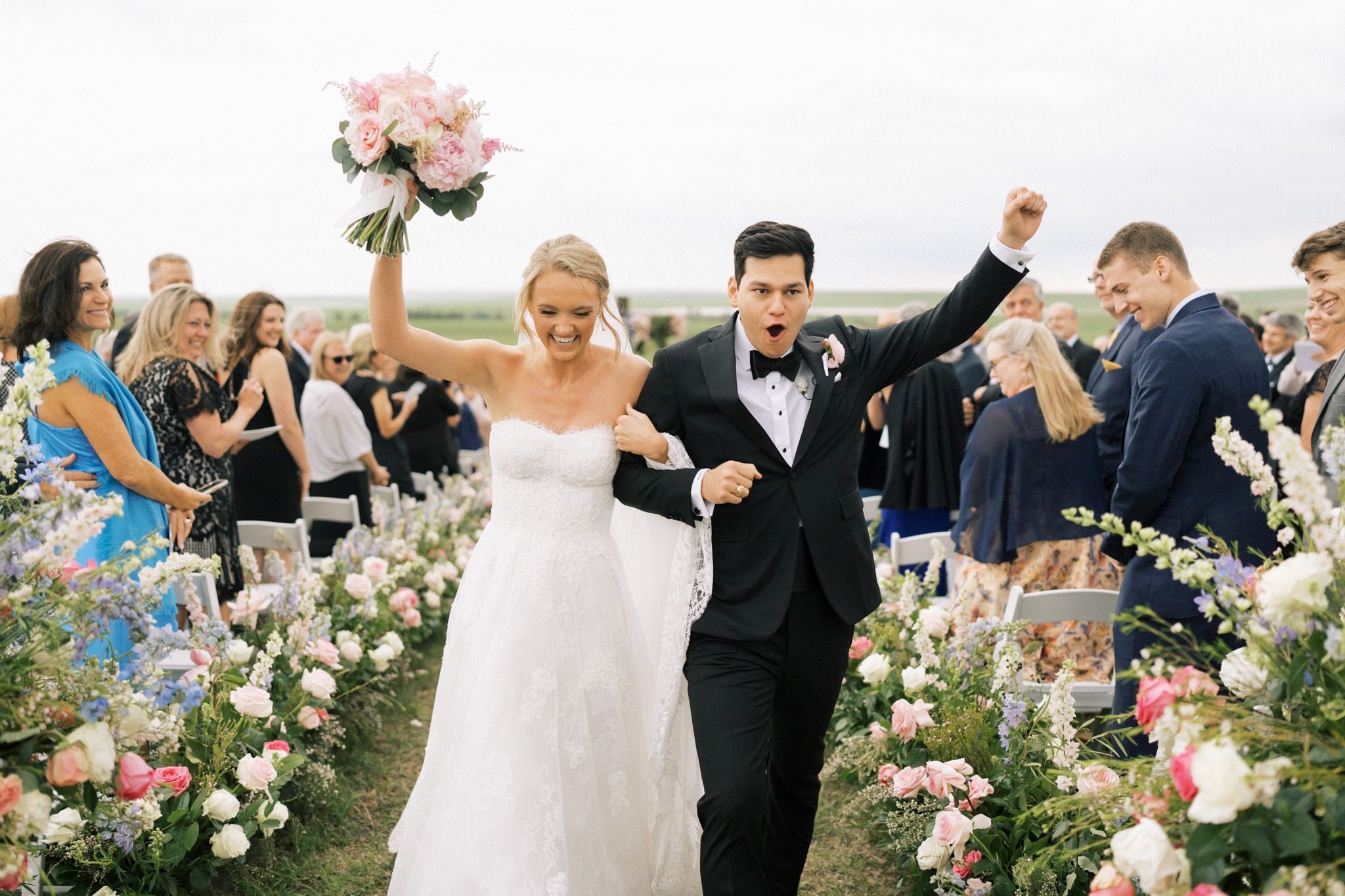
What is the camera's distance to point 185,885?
11.9 feet

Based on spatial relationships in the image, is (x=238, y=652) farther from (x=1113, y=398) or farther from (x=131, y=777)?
(x=1113, y=398)

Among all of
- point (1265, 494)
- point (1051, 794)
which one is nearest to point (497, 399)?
point (1051, 794)

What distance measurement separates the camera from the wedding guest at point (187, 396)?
5.86 m

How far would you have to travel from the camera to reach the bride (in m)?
3.69

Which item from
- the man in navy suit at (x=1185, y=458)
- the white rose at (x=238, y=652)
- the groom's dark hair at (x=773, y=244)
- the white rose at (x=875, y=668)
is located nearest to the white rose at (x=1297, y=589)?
the groom's dark hair at (x=773, y=244)

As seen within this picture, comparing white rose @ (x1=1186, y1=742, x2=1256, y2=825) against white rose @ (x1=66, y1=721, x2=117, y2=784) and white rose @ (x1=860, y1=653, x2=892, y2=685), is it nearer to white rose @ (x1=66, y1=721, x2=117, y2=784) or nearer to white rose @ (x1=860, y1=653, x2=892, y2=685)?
white rose @ (x1=66, y1=721, x2=117, y2=784)

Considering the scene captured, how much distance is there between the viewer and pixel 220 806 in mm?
3496

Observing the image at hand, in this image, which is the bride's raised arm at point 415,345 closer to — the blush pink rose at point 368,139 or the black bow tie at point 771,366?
the blush pink rose at point 368,139

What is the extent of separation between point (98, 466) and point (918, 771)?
350 cm

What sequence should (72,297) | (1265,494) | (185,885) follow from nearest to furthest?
(1265,494) < (185,885) < (72,297)

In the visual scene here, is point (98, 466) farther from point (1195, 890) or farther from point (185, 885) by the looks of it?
point (1195, 890)

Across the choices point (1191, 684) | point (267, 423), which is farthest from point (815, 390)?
point (267, 423)

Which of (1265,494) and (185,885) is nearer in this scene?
(1265,494)

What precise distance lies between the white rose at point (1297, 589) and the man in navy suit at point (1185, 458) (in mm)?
2195
